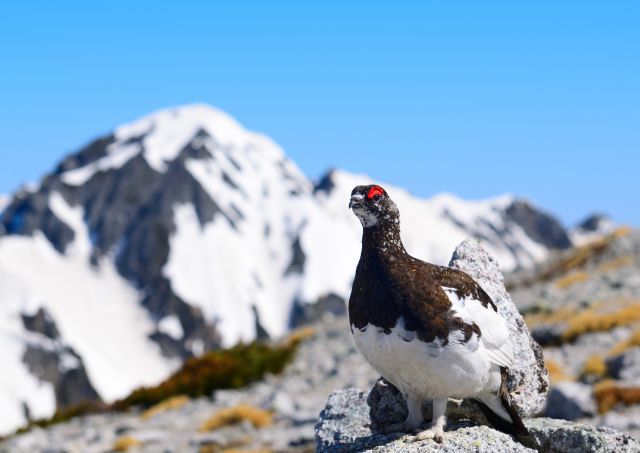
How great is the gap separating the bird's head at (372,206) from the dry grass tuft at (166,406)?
15418 millimetres

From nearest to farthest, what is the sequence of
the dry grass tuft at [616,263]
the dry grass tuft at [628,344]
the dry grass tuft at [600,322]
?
1. the dry grass tuft at [628,344]
2. the dry grass tuft at [600,322]
3. the dry grass tuft at [616,263]

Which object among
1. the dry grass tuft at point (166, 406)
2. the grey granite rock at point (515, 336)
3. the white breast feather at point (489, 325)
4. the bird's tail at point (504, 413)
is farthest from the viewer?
the dry grass tuft at point (166, 406)

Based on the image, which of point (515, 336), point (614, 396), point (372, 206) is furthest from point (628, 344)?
point (372, 206)

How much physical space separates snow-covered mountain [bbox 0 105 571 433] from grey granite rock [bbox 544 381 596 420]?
63.7 m

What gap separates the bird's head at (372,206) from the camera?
6.27m

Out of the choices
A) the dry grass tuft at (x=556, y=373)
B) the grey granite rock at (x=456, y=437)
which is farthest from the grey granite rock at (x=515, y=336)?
the dry grass tuft at (x=556, y=373)

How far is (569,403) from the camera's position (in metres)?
13.5

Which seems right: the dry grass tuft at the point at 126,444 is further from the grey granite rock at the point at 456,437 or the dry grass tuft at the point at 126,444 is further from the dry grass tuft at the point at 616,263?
the dry grass tuft at the point at 616,263

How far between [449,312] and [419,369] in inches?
18.4

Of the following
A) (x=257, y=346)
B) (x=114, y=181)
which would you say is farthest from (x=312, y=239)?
(x=257, y=346)

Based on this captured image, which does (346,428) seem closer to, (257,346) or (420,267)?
(420,267)

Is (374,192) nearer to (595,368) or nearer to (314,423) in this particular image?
(314,423)

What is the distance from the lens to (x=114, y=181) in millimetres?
116500

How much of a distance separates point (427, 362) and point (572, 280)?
24265 millimetres
